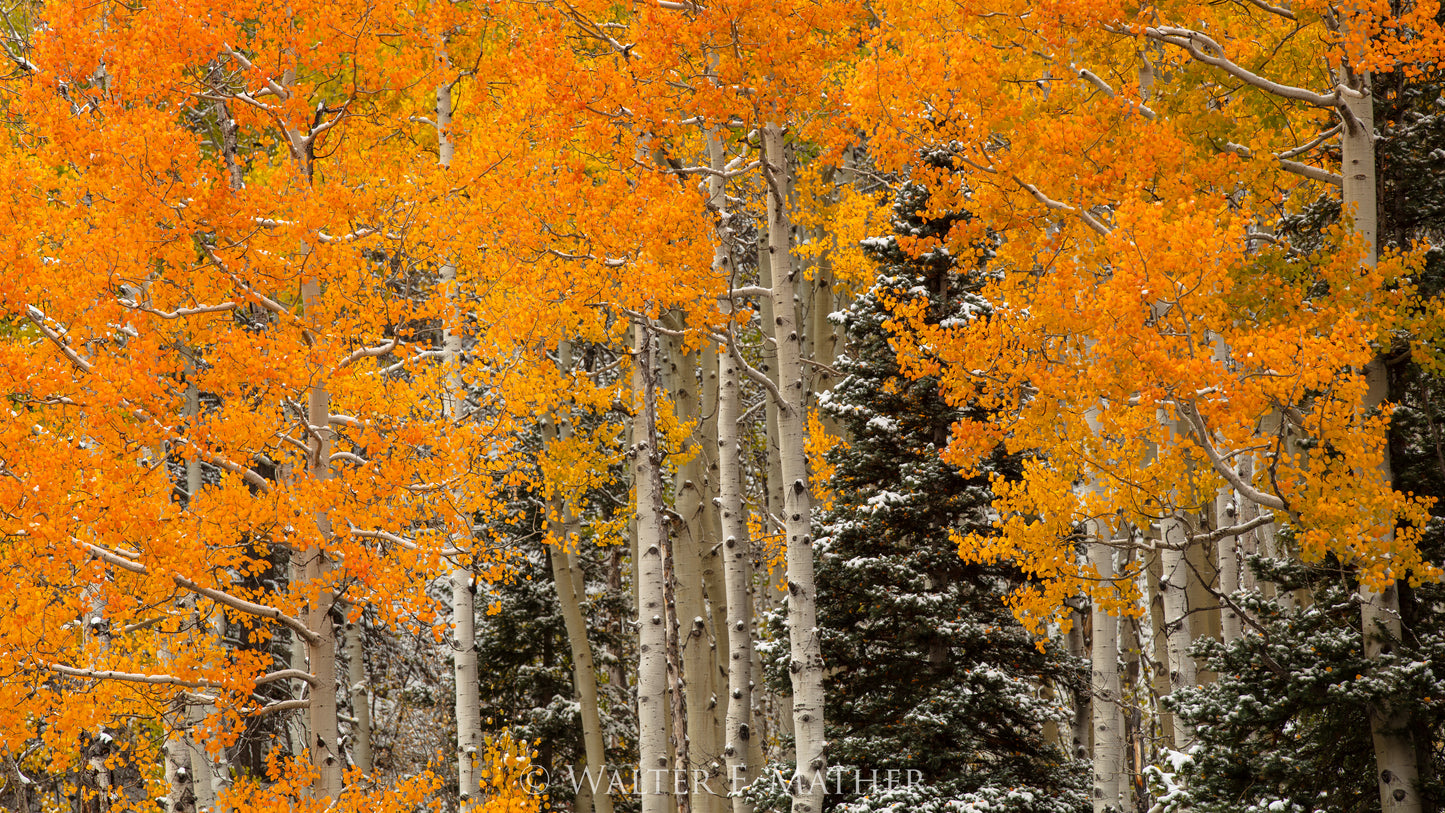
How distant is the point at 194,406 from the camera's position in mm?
11258

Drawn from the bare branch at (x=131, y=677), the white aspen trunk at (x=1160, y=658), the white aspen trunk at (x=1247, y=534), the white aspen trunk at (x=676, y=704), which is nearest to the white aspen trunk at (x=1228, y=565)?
the white aspen trunk at (x=1247, y=534)

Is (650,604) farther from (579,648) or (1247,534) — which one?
(1247,534)

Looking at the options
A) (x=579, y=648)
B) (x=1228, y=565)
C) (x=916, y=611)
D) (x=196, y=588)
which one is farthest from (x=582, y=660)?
(x=1228, y=565)

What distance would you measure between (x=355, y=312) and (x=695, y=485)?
3.56 metres

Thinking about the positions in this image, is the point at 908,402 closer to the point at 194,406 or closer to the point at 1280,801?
the point at 1280,801

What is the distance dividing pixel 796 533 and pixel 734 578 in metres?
1.27

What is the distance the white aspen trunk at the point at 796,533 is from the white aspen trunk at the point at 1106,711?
2.06m

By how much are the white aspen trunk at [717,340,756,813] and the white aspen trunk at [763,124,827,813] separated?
0.93 m

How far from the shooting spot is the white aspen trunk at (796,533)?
290 inches

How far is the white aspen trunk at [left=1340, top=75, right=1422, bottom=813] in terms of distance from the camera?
246 inches

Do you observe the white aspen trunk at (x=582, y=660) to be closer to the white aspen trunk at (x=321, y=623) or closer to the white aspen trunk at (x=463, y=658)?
the white aspen trunk at (x=463, y=658)

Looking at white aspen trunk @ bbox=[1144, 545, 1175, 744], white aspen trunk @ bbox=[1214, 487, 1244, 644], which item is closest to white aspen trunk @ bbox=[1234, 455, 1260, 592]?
Result: white aspen trunk @ bbox=[1214, 487, 1244, 644]

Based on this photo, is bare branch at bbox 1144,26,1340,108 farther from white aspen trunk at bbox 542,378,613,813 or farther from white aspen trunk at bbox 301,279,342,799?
white aspen trunk at bbox 542,378,613,813

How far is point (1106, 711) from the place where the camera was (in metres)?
8.04
